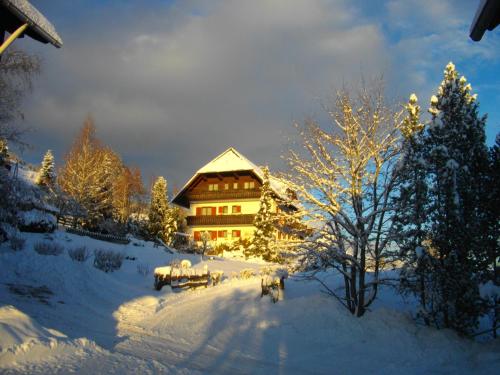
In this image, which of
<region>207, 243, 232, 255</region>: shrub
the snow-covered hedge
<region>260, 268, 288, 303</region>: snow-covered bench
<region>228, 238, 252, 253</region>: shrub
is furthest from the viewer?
<region>228, 238, 252, 253</region>: shrub

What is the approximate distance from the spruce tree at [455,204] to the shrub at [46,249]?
44.3 feet

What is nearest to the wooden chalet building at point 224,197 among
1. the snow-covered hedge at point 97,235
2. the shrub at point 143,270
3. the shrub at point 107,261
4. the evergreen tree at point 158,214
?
the evergreen tree at point 158,214

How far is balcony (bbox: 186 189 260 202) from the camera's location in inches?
1759

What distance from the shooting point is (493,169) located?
34.2ft

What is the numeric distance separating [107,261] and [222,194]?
91.6 feet

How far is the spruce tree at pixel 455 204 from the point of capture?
9508 mm

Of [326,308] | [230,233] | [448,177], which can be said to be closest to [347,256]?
[326,308]

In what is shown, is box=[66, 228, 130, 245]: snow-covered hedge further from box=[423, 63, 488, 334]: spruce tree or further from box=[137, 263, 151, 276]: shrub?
box=[423, 63, 488, 334]: spruce tree

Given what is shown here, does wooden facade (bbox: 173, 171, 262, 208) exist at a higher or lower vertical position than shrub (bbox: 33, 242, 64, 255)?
higher

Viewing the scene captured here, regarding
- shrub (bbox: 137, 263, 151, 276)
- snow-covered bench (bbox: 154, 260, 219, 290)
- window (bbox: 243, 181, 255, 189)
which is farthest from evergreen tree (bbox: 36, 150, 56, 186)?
snow-covered bench (bbox: 154, 260, 219, 290)

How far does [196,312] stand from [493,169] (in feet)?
29.0

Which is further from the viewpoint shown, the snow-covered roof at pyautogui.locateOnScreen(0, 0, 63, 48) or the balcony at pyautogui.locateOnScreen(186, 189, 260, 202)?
the balcony at pyautogui.locateOnScreen(186, 189, 260, 202)

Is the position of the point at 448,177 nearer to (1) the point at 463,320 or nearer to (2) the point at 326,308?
(1) the point at 463,320

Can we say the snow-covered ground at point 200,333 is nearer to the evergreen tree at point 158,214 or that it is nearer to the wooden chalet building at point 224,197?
the evergreen tree at point 158,214
